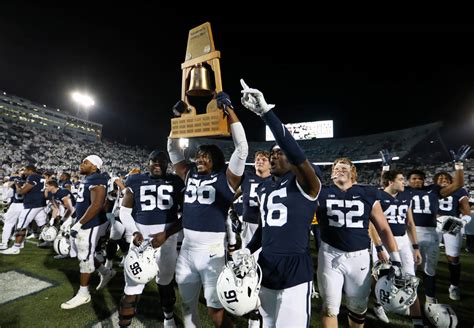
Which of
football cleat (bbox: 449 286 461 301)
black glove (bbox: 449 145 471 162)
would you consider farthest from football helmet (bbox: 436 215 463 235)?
black glove (bbox: 449 145 471 162)

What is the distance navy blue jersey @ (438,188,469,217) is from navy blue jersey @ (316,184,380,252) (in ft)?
12.7

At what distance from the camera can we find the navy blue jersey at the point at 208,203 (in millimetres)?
2764

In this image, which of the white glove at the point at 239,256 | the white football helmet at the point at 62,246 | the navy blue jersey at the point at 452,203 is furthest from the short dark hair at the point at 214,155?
the navy blue jersey at the point at 452,203

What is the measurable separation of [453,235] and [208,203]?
505 cm

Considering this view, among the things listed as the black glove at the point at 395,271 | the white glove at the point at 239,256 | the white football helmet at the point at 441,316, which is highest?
the white glove at the point at 239,256

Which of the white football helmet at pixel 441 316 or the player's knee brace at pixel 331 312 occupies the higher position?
the player's knee brace at pixel 331 312

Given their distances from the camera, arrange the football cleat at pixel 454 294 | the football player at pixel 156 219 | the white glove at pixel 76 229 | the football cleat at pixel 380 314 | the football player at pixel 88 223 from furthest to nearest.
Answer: the football cleat at pixel 454 294 < the white glove at pixel 76 229 < the football player at pixel 88 223 < the football cleat at pixel 380 314 < the football player at pixel 156 219

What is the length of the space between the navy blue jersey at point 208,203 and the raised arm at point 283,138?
99 cm

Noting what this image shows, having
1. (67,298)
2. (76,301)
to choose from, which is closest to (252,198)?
(76,301)

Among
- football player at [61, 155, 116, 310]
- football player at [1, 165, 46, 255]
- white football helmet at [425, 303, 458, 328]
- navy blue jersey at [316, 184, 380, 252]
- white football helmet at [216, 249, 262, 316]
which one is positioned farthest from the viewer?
football player at [1, 165, 46, 255]

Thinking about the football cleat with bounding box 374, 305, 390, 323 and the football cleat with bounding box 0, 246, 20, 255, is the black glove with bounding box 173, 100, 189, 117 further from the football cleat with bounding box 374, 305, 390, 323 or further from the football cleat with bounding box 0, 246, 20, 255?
the football cleat with bounding box 0, 246, 20, 255

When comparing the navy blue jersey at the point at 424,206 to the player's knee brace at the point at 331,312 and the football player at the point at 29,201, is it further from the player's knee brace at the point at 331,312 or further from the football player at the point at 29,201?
the football player at the point at 29,201

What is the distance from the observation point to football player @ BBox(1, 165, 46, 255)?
6.88 m

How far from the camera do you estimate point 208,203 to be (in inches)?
111
